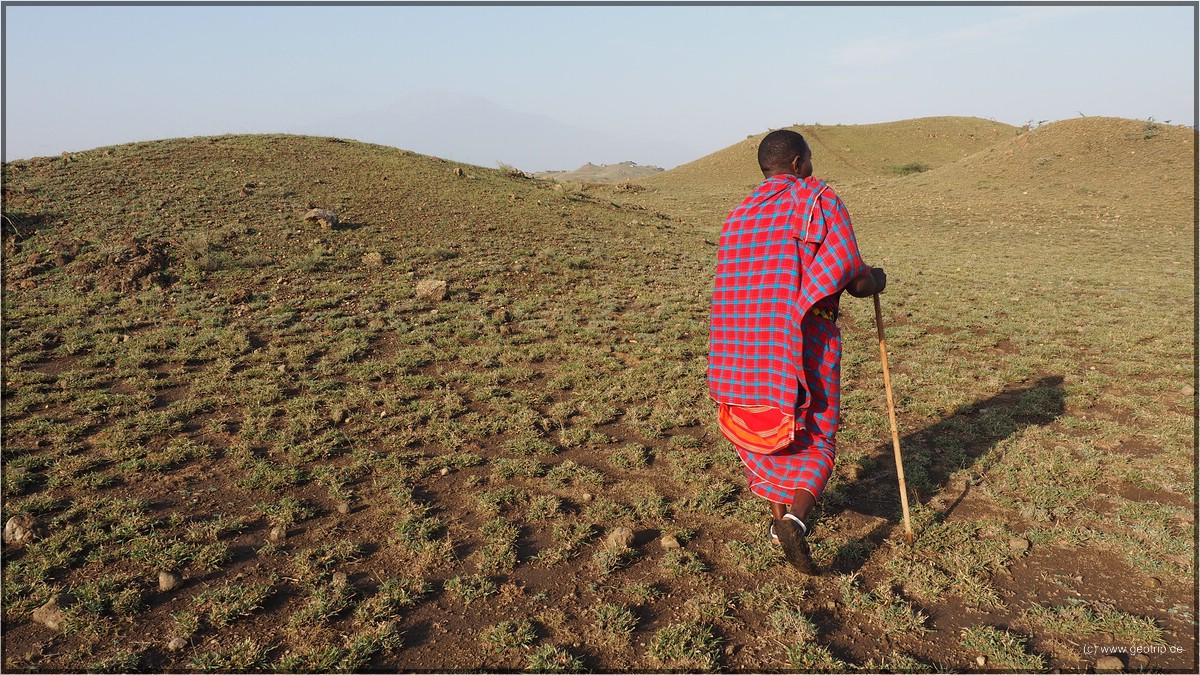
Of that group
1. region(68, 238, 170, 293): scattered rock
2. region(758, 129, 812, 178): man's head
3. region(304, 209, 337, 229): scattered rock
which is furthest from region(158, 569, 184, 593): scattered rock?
region(304, 209, 337, 229): scattered rock

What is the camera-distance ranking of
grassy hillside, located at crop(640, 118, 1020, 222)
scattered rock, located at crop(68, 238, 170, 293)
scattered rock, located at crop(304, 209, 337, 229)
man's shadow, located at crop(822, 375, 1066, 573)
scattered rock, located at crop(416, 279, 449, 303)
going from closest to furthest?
man's shadow, located at crop(822, 375, 1066, 573) → scattered rock, located at crop(68, 238, 170, 293) → scattered rock, located at crop(416, 279, 449, 303) → scattered rock, located at crop(304, 209, 337, 229) → grassy hillside, located at crop(640, 118, 1020, 222)

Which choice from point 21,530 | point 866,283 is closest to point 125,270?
point 21,530

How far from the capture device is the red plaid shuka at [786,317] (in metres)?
3.13

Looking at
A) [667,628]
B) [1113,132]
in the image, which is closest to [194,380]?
[667,628]

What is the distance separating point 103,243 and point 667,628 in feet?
34.5

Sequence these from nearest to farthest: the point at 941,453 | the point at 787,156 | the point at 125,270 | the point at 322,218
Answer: the point at 787,156 → the point at 941,453 → the point at 125,270 → the point at 322,218

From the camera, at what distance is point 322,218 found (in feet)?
36.9

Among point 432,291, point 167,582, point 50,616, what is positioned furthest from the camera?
point 432,291

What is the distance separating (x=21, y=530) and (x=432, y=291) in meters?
5.64

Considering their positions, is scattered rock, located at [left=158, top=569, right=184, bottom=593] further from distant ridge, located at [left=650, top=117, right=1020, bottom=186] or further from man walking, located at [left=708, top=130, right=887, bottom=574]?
distant ridge, located at [left=650, top=117, right=1020, bottom=186]

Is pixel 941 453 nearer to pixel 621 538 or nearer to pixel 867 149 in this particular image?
pixel 621 538

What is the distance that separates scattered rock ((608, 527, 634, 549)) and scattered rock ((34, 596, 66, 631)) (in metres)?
2.65

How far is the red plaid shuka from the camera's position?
3.13 meters

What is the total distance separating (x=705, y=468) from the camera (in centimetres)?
466
